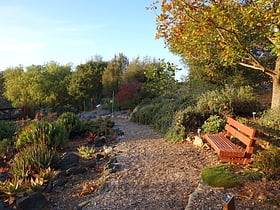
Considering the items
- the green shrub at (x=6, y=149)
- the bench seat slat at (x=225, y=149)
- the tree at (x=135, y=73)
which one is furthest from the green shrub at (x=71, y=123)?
the tree at (x=135, y=73)

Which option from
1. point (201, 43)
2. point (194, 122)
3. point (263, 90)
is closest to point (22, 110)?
point (194, 122)

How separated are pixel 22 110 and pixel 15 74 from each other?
13.3m

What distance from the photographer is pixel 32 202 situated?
15.4 feet

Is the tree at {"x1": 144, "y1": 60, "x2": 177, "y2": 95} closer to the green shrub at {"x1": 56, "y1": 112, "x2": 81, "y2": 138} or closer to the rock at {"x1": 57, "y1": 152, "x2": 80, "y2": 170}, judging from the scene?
the green shrub at {"x1": 56, "y1": 112, "x2": 81, "y2": 138}

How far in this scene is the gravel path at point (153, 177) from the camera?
4094 millimetres

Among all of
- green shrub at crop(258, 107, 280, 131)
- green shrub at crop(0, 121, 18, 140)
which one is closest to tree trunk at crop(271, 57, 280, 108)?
green shrub at crop(258, 107, 280, 131)

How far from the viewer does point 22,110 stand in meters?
15.6

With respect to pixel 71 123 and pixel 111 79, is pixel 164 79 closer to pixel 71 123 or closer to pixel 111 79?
pixel 71 123

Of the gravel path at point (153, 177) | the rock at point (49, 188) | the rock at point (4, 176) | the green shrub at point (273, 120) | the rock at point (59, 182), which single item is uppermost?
the green shrub at point (273, 120)

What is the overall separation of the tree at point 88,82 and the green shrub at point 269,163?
2115 cm

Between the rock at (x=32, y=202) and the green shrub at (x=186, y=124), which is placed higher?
the green shrub at (x=186, y=124)

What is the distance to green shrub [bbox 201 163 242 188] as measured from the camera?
4211mm

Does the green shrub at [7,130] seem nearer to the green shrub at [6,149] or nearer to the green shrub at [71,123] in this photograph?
the green shrub at [6,149]

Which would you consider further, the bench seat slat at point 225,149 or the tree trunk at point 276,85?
the tree trunk at point 276,85
